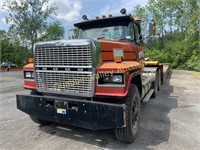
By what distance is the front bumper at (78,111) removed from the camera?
131 inches

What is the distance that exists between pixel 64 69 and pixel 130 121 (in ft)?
4.75

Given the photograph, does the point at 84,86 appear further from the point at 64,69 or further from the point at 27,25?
the point at 27,25

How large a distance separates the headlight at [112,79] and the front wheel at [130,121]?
40 cm

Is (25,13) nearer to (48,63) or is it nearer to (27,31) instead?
(27,31)

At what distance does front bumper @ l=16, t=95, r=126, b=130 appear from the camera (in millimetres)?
3336

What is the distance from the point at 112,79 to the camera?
11.5ft

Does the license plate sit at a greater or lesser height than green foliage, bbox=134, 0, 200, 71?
lesser

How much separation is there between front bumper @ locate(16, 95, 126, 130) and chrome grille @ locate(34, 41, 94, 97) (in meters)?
0.19

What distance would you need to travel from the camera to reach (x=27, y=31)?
34.8m

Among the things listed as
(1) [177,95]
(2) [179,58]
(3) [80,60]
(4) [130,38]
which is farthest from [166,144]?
(2) [179,58]

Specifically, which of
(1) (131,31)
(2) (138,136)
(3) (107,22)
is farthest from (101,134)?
(3) (107,22)

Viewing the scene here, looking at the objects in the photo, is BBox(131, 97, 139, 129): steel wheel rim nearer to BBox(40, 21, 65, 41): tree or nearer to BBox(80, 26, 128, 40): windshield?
BBox(80, 26, 128, 40): windshield

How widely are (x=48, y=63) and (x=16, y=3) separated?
34.6 m

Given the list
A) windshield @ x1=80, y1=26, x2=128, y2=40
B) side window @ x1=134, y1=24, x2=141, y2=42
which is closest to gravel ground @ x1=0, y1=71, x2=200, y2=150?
side window @ x1=134, y1=24, x2=141, y2=42
